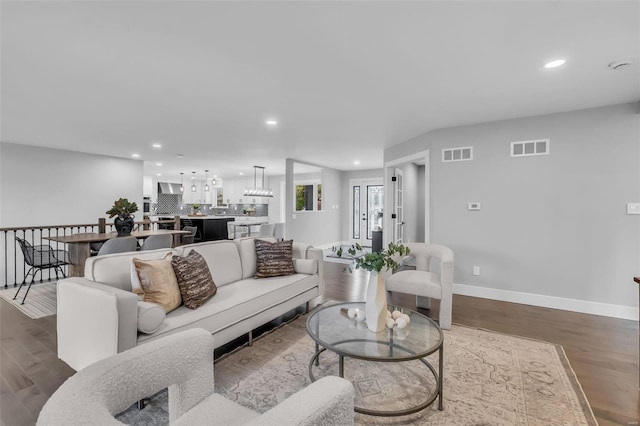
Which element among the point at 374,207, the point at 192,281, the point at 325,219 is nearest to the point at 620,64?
the point at 192,281

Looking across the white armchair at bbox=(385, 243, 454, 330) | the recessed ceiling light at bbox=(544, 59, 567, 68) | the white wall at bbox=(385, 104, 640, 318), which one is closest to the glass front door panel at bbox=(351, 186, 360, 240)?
the white wall at bbox=(385, 104, 640, 318)

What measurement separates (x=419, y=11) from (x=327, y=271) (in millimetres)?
4673

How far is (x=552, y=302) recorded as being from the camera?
3873 millimetres

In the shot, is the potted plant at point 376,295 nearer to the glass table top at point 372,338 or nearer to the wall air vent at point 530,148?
the glass table top at point 372,338

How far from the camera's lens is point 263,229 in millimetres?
7418

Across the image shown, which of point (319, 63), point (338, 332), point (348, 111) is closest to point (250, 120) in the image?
point (348, 111)

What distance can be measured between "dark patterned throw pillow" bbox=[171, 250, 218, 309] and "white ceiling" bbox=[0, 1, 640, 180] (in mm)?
1633

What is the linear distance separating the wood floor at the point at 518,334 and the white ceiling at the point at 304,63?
2.39m

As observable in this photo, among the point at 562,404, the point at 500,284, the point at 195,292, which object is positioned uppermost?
the point at 195,292

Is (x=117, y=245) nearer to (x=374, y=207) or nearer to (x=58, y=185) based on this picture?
(x=58, y=185)

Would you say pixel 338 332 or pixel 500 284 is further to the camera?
pixel 500 284

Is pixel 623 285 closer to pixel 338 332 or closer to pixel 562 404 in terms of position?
pixel 562 404

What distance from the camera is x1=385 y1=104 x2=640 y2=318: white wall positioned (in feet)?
11.6

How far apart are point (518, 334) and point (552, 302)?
1.26 m
